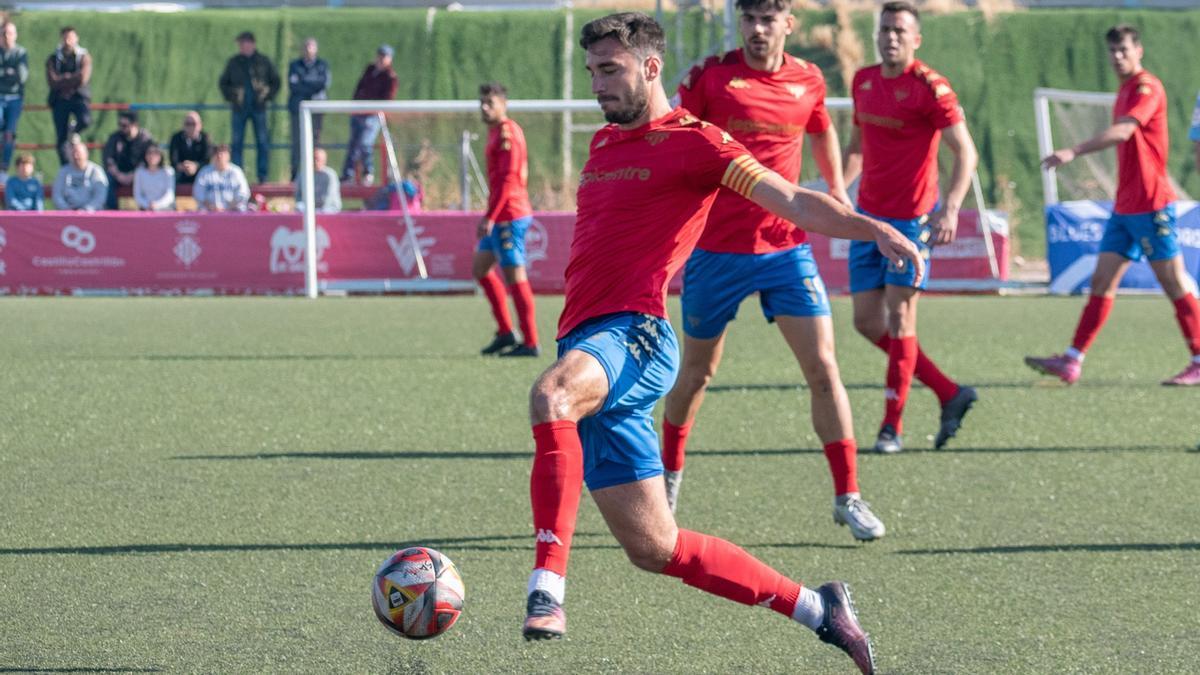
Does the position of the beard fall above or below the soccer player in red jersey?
above

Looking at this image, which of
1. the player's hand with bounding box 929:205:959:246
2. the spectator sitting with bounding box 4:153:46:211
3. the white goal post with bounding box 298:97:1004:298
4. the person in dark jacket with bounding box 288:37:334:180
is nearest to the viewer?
the player's hand with bounding box 929:205:959:246

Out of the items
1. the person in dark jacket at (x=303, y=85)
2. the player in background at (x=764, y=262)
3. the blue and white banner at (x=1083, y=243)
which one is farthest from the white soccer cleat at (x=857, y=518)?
the person in dark jacket at (x=303, y=85)

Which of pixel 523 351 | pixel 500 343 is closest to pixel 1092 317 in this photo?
pixel 523 351

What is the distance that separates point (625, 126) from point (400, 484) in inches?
127

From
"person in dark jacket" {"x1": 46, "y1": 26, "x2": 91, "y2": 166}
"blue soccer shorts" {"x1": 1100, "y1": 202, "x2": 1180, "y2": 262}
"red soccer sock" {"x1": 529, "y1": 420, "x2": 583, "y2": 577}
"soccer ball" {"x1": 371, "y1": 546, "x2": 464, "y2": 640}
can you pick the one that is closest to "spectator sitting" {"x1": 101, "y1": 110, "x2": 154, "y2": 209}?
"person in dark jacket" {"x1": 46, "y1": 26, "x2": 91, "y2": 166}

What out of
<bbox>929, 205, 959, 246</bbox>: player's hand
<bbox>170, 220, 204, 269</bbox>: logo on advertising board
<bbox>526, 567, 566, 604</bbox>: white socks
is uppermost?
<bbox>929, 205, 959, 246</bbox>: player's hand

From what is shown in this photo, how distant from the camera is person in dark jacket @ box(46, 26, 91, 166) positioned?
2409 cm

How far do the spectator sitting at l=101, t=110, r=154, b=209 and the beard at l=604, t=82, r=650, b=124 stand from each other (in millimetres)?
19295

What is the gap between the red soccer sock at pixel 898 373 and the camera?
27.6 ft

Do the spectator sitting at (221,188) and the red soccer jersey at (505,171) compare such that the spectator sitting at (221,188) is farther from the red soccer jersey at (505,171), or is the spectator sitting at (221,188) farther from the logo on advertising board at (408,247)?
the red soccer jersey at (505,171)

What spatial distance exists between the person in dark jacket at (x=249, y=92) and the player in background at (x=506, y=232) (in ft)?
37.8

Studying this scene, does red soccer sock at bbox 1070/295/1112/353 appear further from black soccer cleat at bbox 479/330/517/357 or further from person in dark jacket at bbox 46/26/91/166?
person in dark jacket at bbox 46/26/91/166

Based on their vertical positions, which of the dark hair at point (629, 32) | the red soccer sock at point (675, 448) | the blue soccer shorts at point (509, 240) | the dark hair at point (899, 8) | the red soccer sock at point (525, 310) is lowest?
the red soccer sock at point (525, 310)

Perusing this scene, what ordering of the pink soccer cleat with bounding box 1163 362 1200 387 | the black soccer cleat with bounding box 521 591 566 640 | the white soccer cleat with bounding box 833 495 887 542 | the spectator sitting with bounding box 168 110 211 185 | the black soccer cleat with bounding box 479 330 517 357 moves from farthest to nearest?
the spectator sitting with bounding box 168 110 211 185
the black soccer cleat with bounding box 479 330 517 357
the pink soccer cleat with bounding box 1163 362 1200 387
the white soccer cleat with bounding box 833 495 887 542
the black soccer cleat with bounding box 521 591 566 640
